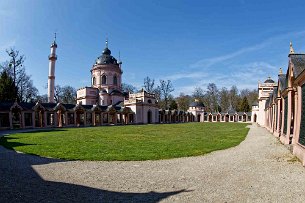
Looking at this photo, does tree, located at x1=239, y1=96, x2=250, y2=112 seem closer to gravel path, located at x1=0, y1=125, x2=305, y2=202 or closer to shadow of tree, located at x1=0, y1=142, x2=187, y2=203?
gravel path, located at x1=0, y1=125, x2=305, y2=202

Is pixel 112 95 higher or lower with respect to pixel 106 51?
lower

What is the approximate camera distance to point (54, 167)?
8.46 meters

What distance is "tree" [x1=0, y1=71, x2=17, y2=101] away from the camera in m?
41.6

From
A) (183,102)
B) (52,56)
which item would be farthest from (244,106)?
(52,56)

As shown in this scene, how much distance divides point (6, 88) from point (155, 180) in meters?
43.2

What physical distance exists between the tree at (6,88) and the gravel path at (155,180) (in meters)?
37.5

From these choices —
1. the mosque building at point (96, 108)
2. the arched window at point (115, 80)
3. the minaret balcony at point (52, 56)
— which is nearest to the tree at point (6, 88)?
the mosque building at point (96, 108)

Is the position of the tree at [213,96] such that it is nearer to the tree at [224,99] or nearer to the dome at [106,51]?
the tree at [224,99]

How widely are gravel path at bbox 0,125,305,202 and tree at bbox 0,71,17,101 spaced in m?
37.5

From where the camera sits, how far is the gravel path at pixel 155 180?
552cm

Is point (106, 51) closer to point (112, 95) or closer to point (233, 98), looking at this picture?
point (112, 95)

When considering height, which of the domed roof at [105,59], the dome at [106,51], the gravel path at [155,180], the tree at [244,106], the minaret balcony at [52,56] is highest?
the dome at [106,51]

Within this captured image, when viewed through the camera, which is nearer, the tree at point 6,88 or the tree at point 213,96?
the tree at point 6,88

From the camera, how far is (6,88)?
4188 centimetres
